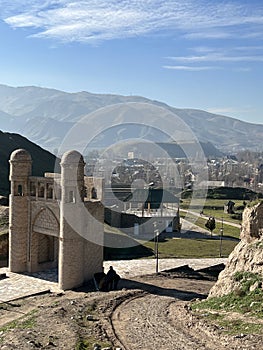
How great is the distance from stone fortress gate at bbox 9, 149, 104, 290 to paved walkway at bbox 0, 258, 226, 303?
3.01 ft

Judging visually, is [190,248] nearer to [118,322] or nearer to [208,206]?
[118,322]

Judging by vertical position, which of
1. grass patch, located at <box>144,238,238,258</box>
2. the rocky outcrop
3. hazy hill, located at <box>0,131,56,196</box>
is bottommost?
grass patch, located at <box>144,238,238,258</box>

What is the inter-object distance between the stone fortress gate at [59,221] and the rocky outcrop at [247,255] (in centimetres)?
802

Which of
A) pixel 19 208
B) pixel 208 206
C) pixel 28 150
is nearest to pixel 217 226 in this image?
pixel 208 206

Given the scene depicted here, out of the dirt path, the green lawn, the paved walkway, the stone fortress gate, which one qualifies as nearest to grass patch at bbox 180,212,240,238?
the green lawn

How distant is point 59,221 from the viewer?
2592 cm

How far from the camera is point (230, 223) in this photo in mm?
60219

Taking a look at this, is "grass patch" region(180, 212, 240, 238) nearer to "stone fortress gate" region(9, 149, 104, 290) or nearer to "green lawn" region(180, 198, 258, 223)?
"green lawn" region(180, 198, 258, 223)

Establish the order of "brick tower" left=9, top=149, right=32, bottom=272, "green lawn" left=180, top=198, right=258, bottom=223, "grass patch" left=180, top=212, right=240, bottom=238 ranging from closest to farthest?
"brick tower" left=9, top=149, right=32, bottom=272 < "grass patch" left=180, top=212, right=240, bottom=238 < "green lawn" left=180, top=198, right=258, bottom=223

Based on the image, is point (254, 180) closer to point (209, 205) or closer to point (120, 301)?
point (209, 205)

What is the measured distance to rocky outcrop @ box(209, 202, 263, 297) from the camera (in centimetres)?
1831

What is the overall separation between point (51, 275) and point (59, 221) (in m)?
3.66

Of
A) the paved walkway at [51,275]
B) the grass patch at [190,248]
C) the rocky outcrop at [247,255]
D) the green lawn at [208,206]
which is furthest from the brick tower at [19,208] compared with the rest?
the green lawn at [208,206]

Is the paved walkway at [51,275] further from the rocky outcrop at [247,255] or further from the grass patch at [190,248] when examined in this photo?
the rocky outcrop at [247,255]
